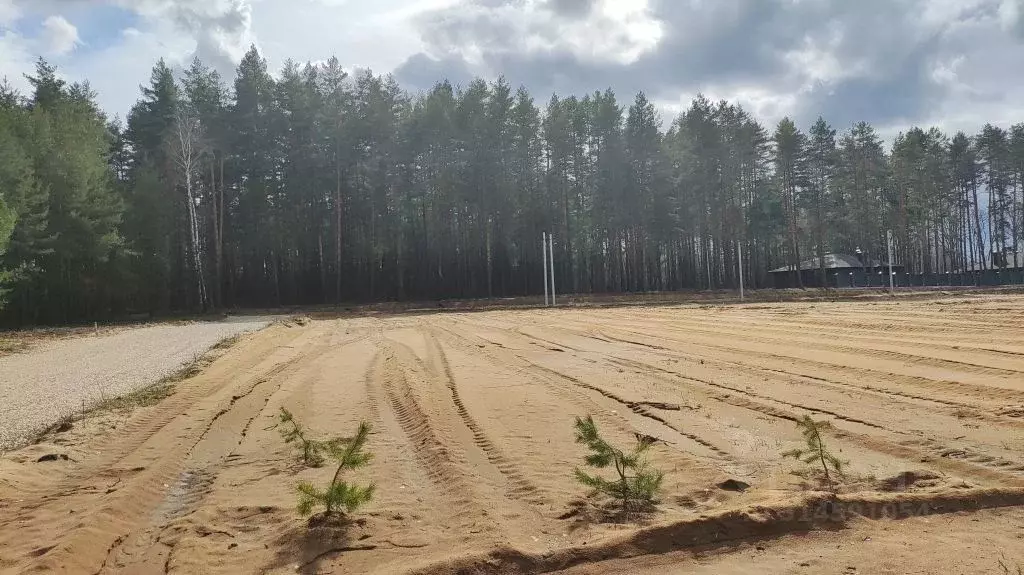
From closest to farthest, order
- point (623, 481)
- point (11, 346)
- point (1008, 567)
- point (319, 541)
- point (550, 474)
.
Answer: point (1008, 567) < point (319, 541) < point (623, 481) < point (550, 474) < point (11, 346)

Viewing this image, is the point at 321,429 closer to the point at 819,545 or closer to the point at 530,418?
the point at 530,418

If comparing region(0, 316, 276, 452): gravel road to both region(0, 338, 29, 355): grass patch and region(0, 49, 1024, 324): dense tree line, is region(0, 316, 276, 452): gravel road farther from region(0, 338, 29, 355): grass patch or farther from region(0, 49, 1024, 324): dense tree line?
region(0, 49, 1024, 324): dense tree line

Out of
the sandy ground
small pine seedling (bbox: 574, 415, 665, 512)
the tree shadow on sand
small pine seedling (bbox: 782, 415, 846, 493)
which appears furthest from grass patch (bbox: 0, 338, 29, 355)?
small pine seedling (bbox: 782, 415, 846, 493)

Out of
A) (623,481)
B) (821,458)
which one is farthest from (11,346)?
(821,458)

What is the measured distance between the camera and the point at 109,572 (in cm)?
318

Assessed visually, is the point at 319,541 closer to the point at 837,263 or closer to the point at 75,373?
the point at 75,373

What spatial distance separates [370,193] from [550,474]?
37.2m

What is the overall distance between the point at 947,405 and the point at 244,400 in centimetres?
748

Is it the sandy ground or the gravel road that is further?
the gravel road

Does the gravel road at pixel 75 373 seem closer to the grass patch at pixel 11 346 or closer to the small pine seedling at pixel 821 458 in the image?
the grass patch at pixel 11 346

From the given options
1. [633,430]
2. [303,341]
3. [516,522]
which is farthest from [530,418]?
[303,341]

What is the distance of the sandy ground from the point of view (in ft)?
10.4

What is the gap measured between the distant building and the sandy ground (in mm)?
40839

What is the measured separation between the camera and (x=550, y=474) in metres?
4.35
